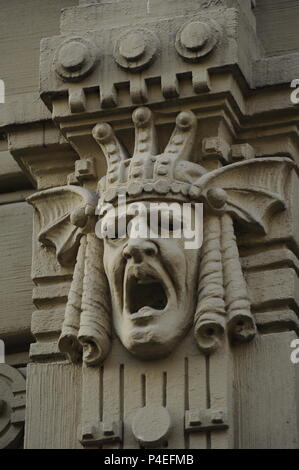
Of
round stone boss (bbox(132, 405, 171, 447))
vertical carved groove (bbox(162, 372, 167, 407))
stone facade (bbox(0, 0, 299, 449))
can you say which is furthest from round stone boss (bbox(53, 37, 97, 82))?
round stone boss (bbox(132, 405, 171, 447))

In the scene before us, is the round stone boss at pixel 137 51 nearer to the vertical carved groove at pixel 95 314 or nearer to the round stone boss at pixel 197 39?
the round stone boss at pixel 197 39

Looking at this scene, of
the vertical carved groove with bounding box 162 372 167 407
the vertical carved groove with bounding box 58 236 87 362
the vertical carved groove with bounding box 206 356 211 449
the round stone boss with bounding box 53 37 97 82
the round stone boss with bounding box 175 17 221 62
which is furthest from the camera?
the round stone boss with bounding box 53 37 97 82

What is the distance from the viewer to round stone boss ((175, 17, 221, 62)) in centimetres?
773

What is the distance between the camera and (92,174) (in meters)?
7.89

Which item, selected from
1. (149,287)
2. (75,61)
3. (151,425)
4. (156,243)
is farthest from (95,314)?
(75,61)

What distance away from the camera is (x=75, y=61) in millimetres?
7840

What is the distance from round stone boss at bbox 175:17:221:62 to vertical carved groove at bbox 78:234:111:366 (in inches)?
27.5

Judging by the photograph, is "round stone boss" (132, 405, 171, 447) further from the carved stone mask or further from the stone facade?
the carved stone mask

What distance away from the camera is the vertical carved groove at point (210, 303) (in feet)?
24.5

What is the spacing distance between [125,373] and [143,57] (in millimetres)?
1024

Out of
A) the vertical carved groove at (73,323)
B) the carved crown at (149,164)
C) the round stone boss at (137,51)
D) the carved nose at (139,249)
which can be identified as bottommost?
the vertical carved groove at (73,323)

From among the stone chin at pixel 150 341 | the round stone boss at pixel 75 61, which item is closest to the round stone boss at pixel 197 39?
the round stone boss at pixel 75 61
